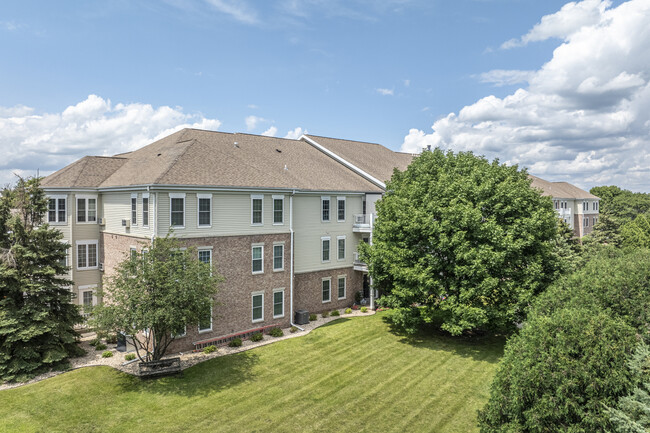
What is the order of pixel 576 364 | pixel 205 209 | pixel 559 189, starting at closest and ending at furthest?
pixel 576 364 → pixel 205 209 → pixel 559 189

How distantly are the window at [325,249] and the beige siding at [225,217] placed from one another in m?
4.81

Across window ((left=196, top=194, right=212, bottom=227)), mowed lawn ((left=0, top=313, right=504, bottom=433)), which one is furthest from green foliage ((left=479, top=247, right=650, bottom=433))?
window ((left=196, top=194, right=212, bottom=227))

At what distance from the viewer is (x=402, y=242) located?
2484 cm

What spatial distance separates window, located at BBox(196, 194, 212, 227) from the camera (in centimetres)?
2273

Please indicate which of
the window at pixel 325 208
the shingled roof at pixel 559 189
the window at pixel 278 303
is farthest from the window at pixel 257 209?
the shingled roof at pixel 559 189

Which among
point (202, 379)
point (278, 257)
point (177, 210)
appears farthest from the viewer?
point (278, 257)

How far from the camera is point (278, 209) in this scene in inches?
1035

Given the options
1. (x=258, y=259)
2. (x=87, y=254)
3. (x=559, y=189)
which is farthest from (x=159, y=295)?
(x=559, y=189)

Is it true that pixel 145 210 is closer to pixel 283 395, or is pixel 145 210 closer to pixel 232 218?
pixel 232 218

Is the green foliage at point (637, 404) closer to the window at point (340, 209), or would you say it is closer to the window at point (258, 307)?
the window at point (258, 307)

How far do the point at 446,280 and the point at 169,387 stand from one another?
16170 millimetres

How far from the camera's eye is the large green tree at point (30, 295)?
19.2m

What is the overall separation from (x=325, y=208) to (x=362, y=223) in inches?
158

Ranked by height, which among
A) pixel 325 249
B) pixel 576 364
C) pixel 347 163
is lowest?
pixel 576 364
